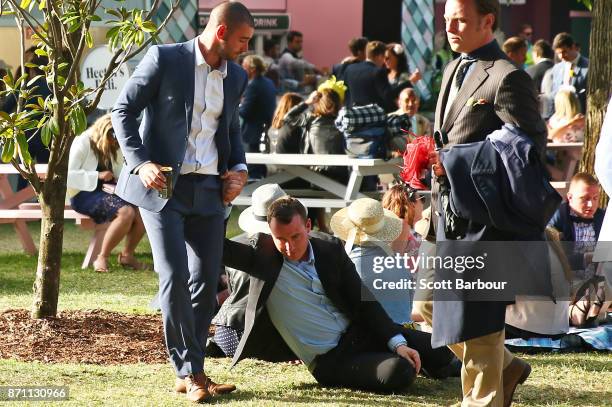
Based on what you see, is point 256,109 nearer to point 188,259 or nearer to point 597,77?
point 597,77

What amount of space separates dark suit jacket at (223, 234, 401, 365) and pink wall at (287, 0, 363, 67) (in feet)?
64.4

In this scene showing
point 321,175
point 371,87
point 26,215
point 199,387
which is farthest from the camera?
point 371,87

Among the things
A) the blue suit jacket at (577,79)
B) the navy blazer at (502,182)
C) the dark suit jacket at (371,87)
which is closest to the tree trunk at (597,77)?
the navy blazer at (502,182)

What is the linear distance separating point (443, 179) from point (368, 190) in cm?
801

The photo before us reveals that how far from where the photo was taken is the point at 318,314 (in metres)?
6.41

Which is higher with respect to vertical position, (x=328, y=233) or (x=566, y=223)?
(x=566, y=223)

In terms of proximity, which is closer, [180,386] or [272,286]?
[180,386]

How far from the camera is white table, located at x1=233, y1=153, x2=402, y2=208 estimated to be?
12070 millimetres

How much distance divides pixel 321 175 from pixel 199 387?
23.0ft

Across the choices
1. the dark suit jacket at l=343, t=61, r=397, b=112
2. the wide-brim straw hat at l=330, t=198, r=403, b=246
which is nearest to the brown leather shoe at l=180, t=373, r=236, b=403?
the wide-brim straw hat at l=330, t=198, r=403, b=246

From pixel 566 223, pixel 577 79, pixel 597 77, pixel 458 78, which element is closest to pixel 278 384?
pixel 458 78

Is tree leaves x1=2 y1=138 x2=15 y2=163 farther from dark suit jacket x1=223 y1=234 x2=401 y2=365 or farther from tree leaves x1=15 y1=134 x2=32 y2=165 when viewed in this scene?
dark suit jacket x1=223 y1=234 x2=401 y2=365

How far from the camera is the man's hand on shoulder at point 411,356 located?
6.24 metres

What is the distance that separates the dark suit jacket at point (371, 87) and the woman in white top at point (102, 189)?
5.30m
